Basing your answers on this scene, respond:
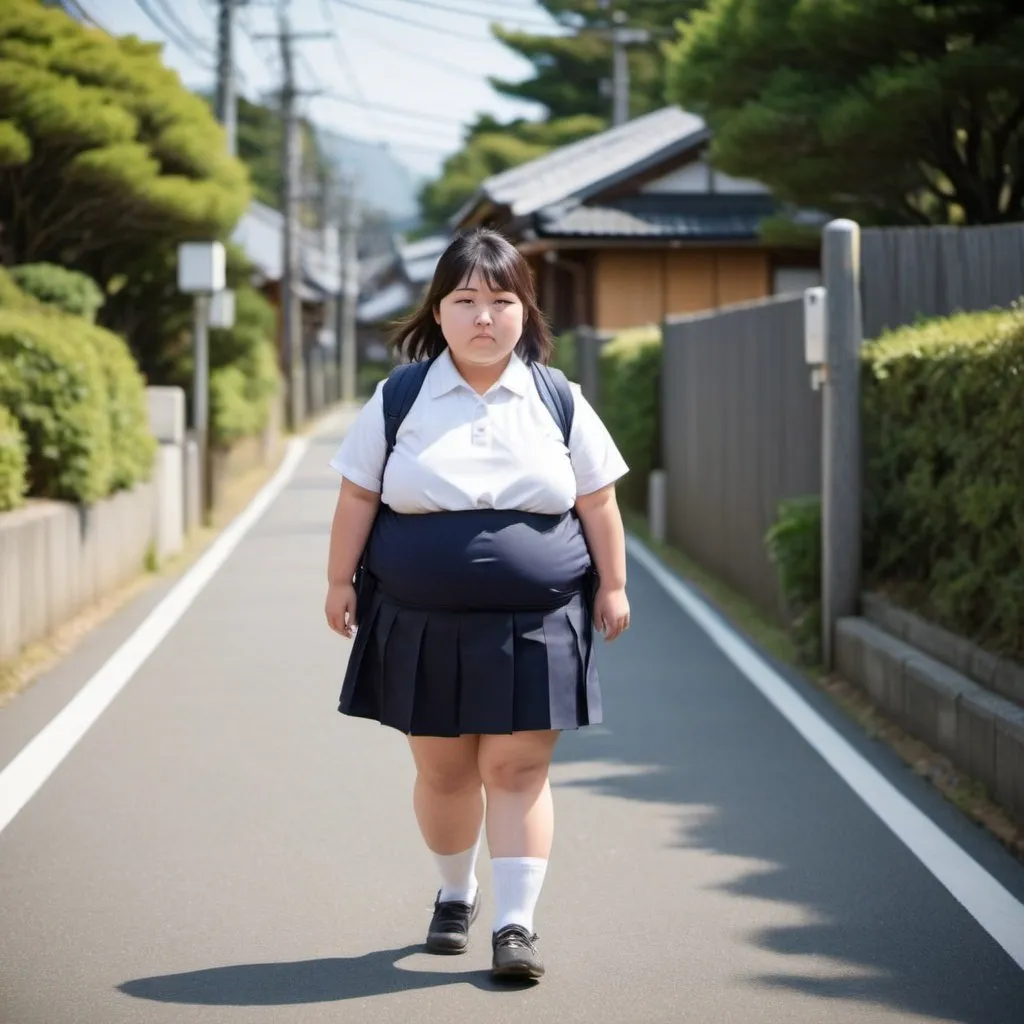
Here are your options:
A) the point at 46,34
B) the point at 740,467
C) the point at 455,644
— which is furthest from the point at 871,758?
the point at 46,34

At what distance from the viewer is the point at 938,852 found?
6.02 metres

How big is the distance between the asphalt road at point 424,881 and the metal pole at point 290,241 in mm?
32410

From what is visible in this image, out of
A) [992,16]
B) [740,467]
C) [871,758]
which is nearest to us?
[871,758]

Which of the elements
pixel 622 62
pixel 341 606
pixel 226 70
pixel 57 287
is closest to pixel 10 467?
pixel 341 606

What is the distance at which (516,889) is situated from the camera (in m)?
4.80

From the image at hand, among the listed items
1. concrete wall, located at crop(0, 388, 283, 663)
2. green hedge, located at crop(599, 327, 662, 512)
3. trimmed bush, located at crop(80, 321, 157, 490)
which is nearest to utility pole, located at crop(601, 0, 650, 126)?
green hedge, located at crop(599, 327, 662, 512)

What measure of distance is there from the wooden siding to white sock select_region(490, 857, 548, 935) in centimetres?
2617

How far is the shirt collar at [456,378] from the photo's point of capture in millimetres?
4840

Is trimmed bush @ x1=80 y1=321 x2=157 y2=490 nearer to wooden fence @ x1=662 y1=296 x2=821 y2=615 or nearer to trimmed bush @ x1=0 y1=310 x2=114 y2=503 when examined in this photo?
trimmed bush @ x1=0 y1=310 x2=114 y2=503

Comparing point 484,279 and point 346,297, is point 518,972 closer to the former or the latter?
point 484,279

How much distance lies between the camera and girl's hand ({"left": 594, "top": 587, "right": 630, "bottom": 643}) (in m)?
4.89

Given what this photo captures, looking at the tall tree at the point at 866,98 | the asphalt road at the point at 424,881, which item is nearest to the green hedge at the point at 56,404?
the asphalt road at the point at 424,881

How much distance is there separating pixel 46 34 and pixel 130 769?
1286 centimetres

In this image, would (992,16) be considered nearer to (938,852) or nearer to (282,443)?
(938,852)
